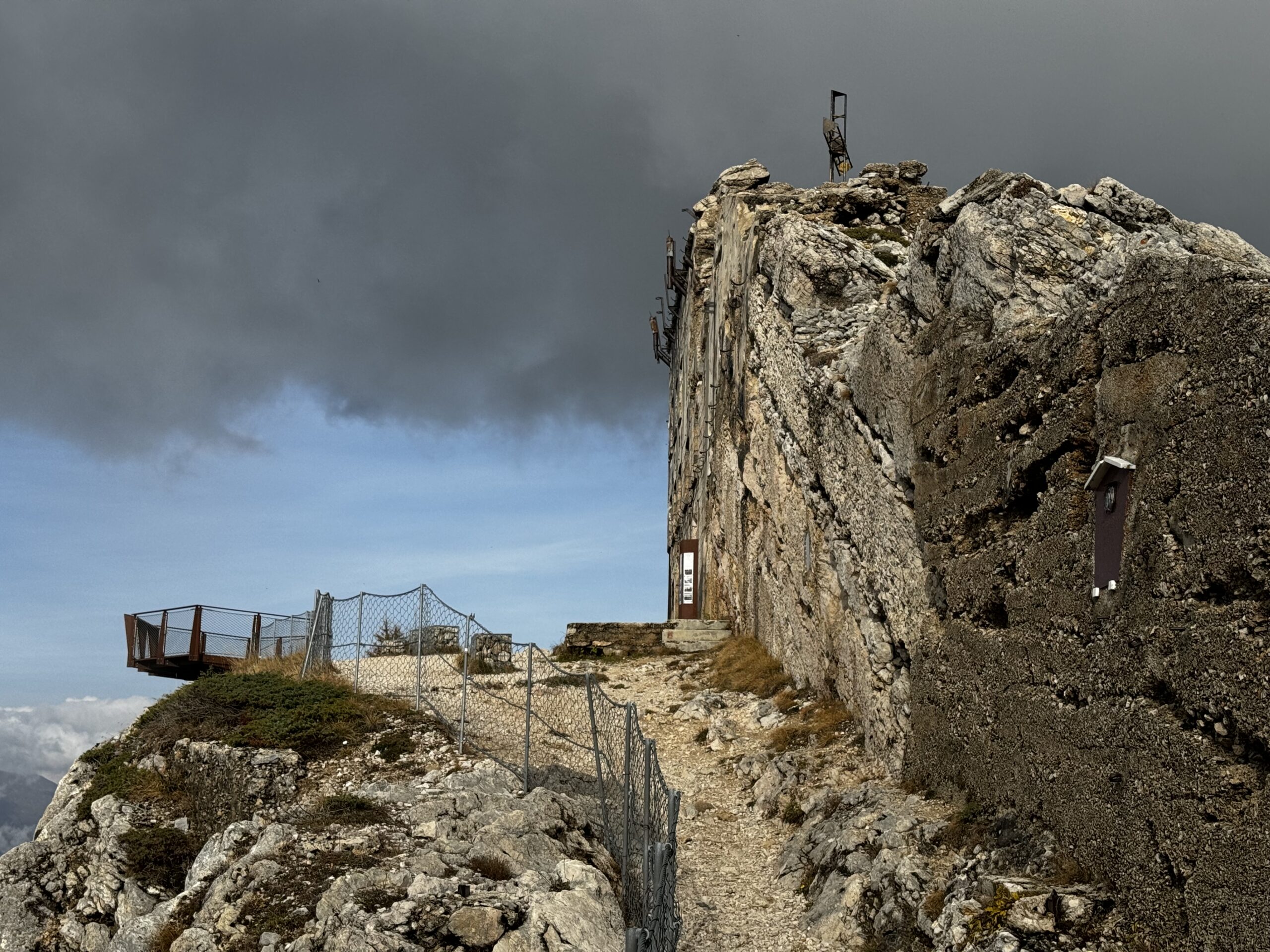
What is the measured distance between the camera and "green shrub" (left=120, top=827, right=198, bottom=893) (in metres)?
12.8

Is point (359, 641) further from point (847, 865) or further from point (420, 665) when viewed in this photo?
point (847, 865)

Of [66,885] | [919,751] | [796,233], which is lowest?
[66,885]

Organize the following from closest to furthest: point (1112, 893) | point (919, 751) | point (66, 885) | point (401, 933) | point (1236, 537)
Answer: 1. point (1236, 537)
2. point (1112, 893)
3. point (401, 933)
4. point (919, 751)
5. point (66, 885)

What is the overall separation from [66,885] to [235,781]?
2.43 meters

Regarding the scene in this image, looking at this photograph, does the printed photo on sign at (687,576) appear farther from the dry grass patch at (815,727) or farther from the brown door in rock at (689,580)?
the dry grass patch at (815,727)

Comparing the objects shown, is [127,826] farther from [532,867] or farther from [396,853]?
[532,867]

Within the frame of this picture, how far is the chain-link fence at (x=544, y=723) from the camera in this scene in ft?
30.7

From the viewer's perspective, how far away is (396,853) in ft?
34.1

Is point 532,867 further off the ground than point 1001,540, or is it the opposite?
point 1001,540

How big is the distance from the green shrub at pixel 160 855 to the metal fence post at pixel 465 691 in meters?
3.60

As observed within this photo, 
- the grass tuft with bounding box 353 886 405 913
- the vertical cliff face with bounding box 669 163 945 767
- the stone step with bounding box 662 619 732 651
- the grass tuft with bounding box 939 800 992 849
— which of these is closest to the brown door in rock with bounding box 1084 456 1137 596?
the grass tuft with bounding box 939 800 992 849

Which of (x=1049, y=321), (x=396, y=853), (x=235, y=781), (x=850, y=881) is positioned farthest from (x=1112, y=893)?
(x=235, y=781)

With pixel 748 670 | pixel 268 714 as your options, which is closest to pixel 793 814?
pixel 748 670

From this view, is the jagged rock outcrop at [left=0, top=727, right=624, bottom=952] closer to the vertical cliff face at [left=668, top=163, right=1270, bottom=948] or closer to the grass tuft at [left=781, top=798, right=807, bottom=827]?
the grass tuft at [left=781, top=798, right=807, bottom=827]
